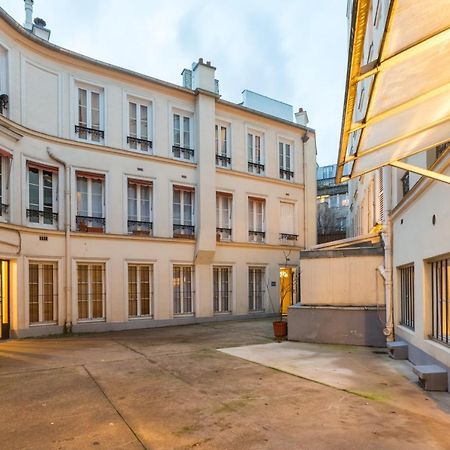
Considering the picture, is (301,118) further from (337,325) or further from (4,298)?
(4,298)

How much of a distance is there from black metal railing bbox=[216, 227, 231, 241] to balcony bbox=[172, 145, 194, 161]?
328 centimetres

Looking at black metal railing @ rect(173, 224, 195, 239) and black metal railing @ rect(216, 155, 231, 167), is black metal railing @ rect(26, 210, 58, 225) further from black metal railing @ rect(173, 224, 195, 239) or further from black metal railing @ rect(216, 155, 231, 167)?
black metal railing @ rect(216, 155, 231, 167)

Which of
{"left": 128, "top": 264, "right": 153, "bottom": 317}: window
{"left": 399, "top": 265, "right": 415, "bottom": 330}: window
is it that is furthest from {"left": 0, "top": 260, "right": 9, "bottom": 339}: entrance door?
{"left": 399, "top": 265, "right": 415, "bottom": 330}: window

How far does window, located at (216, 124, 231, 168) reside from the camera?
699 inches

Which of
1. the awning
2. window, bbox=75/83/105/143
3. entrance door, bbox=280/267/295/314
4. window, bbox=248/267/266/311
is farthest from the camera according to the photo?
entrance door, bbox=280/267/295/314

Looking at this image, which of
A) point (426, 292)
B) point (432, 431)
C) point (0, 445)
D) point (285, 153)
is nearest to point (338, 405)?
point (432, 431)

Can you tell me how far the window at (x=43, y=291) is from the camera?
509 inches

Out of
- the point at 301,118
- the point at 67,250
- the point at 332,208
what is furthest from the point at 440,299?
the point at 332,208

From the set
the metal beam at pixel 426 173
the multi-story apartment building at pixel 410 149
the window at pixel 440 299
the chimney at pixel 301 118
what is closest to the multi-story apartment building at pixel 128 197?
the chimney at pixel 301 118

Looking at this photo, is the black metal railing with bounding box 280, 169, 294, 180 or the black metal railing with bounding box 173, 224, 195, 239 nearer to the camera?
the black metal railing with bounding box 173, 224, 195, 239

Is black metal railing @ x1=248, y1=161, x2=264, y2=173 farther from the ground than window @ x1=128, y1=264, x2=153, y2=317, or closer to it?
farther from the ground

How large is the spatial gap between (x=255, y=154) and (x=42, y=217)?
9835 mm

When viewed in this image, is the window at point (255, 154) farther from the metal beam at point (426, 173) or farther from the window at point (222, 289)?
the metal beam at point (426, 173)

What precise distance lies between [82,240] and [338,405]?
1063 cm
